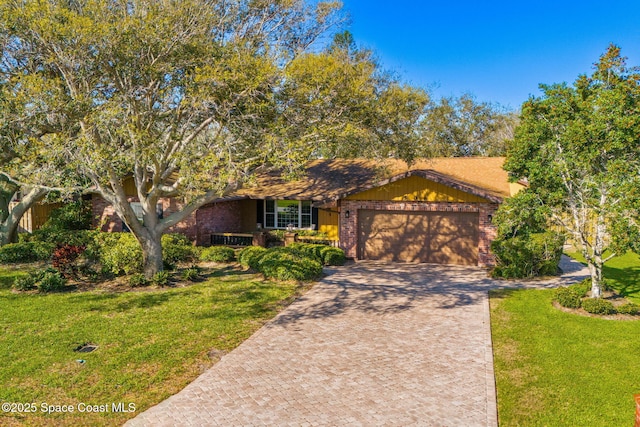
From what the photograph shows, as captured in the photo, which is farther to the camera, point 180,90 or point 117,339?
point 180,90

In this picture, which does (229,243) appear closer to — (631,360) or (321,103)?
(321,103)

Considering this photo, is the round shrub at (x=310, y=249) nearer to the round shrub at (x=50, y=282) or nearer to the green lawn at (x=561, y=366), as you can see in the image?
the green lawn at (x=561, y=366)

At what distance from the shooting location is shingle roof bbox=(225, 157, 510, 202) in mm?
20391

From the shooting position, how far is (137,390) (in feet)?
25.9

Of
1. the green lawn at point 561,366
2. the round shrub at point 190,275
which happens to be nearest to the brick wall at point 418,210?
the green lawn at point 561,366

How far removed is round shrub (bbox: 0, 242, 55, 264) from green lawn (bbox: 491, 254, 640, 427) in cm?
1754

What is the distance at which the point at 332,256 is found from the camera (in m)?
19.3

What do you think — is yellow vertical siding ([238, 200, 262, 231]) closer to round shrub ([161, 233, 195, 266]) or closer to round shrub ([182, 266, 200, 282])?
round shrub ([161, 233, 195, 266])

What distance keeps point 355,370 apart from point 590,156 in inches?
318

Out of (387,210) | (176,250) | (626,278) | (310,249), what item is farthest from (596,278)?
(176,250)

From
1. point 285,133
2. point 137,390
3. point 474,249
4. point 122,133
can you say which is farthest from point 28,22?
point 474,249

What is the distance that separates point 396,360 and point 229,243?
47.8 ft

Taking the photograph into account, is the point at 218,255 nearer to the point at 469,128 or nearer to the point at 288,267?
the point at 288,267

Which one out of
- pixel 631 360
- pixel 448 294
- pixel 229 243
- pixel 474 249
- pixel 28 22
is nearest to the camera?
pixel 631 360
